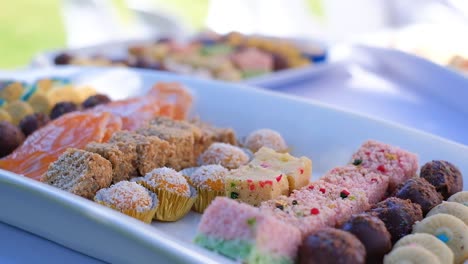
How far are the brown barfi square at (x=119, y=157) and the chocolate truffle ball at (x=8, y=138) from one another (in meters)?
0.37

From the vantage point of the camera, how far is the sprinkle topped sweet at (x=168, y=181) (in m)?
1.56

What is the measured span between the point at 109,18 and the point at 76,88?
8.30ft

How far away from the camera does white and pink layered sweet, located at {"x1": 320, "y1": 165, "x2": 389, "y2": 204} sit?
148 centimetres

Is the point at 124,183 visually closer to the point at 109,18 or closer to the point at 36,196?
the point at 36,196

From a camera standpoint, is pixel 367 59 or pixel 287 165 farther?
pixel 367 59

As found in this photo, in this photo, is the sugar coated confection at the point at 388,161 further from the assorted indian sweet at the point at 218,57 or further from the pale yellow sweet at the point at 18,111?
the assorted indian sweet at the point at 218,57

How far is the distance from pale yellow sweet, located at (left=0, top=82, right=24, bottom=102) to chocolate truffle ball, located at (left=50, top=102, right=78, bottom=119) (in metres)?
0.21

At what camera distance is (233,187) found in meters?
1.48

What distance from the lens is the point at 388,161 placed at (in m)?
1.61

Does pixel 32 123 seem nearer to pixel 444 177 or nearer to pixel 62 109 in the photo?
pixel 62 109

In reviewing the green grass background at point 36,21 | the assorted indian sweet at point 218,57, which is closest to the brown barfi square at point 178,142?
the assorted indian sweet at point 218,57

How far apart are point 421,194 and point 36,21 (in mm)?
6604

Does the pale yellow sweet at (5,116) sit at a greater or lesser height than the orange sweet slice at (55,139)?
lesser

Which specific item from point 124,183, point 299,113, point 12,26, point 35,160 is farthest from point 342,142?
point 12,26
